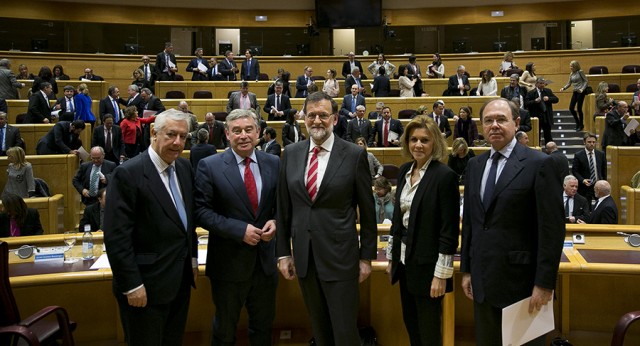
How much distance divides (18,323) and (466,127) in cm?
858

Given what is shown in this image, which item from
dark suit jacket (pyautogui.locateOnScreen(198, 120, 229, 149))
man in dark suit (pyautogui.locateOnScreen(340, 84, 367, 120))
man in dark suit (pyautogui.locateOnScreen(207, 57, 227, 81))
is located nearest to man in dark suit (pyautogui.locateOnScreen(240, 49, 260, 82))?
man in dark suit (pyautogui.locateOnScreen(207, 57, 227, 81))

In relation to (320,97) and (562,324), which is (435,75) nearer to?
(562,324)

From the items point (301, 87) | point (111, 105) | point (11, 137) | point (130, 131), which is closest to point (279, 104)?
point (301, 87)

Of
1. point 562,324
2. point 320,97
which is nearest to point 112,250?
point 320,97

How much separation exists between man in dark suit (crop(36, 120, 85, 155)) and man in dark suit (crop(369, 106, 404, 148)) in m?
4.41

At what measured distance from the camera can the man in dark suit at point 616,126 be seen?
9.88 metres

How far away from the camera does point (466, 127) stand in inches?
421

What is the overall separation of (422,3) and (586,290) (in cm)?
1525

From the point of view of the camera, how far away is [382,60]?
48.6 feet

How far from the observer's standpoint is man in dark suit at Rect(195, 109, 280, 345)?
3.30 metres

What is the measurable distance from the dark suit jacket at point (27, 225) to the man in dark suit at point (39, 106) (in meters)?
4.92

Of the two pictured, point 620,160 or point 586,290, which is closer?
point 586,290

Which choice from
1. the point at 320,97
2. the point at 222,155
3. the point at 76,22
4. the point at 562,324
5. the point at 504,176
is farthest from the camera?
the point at 76,22

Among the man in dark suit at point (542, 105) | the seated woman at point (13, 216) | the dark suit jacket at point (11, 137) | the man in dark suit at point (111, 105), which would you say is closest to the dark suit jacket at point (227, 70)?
the man in dark suit at point (111, 105)
